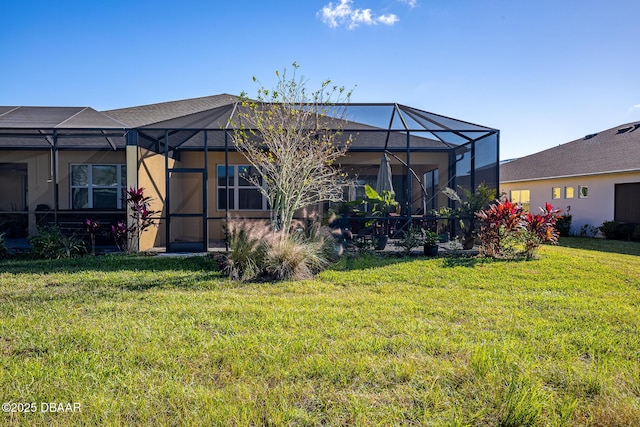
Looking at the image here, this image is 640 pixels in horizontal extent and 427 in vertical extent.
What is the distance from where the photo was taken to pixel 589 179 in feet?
49.6

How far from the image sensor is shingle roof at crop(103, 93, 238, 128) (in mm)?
11070

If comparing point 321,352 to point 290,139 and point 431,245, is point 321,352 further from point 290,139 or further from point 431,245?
point 431,245

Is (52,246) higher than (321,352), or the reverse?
(52,246)

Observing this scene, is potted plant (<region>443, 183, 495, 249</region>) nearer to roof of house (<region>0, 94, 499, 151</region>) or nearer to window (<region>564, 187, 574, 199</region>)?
roof of house (<region>0, 94, 499, 151</region>)

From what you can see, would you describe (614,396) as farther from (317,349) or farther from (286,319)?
(286,319)

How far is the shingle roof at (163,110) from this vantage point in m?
11.1

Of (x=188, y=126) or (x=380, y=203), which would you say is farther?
(x=380, y=203)

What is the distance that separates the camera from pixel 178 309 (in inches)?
175

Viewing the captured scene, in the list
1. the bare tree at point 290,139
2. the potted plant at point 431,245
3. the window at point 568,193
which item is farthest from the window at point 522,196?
the bare tree at point 290,139

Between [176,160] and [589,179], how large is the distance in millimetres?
16083

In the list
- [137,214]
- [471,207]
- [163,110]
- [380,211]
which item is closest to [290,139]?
[380,211]

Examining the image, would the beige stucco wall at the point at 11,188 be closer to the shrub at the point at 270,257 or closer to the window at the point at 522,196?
the shrub at the point at 270,257

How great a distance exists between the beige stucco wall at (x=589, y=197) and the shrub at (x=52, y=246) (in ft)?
57.9

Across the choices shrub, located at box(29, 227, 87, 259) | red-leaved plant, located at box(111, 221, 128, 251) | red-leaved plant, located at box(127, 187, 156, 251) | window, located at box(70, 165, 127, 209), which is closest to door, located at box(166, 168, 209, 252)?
red-leaved plant, located at box(127, 187, 156, 251)
